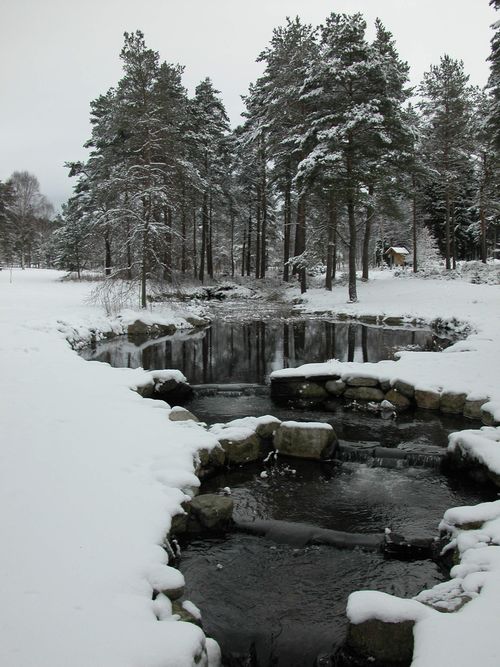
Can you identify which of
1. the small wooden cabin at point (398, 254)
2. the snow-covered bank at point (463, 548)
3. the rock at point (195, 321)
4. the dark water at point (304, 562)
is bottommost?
the dark water at point (304, 562)

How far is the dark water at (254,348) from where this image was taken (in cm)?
1407

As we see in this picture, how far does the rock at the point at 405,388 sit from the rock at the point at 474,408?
1.13 m

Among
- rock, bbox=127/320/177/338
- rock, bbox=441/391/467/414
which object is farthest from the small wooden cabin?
rock, bbox=441/391/467/414

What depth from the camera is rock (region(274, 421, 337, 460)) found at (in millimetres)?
7648

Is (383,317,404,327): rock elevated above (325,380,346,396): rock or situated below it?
above

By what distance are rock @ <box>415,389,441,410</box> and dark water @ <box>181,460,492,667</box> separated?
2887 millimetres

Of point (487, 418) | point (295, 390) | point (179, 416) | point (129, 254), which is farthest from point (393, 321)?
point (179, 416)

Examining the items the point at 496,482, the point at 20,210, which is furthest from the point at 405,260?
the point at 496,482

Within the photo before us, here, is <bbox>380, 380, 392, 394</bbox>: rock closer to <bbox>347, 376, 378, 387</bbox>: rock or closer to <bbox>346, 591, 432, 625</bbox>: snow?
<bbox>347, 376, 378, 387</bbox>: rock

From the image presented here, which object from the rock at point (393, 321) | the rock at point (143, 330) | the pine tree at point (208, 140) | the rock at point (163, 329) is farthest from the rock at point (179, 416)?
the pine tree at point (208, 140)

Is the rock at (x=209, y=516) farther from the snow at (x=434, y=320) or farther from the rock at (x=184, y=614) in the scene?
the snow at (x=434, y=320)

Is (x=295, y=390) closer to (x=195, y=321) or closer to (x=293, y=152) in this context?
(x=195, y=321)

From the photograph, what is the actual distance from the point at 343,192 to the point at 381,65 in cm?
629

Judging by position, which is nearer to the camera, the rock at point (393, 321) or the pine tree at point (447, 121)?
the rock at point (393, 321)
